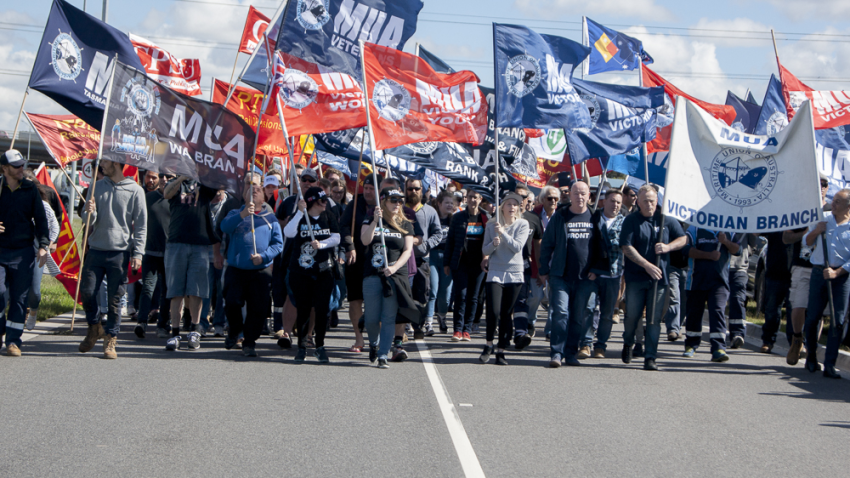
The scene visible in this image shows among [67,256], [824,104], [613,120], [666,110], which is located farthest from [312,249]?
[666,110]

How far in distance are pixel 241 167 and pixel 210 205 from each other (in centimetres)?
108

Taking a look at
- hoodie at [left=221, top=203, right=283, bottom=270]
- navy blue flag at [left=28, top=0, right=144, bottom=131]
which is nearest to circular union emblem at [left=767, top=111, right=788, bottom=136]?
hoodie at [left=221, top=203, right=283, bottom=270]

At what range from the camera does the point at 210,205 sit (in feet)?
34.2

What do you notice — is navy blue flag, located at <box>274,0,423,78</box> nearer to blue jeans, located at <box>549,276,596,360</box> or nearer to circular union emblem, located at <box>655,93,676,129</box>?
blue jeans, located at <box>549,276,596,360</box>

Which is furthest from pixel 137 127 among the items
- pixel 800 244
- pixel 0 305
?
pixel 800 244

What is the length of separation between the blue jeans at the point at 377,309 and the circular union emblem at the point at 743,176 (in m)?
3.70

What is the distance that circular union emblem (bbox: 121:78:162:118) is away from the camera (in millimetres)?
8805

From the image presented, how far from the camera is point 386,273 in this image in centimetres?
881

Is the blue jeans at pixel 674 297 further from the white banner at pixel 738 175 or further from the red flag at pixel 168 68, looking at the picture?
the red flag at pixel 168 68

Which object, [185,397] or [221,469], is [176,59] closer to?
[185,397]

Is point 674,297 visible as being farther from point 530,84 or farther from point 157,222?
point 157,222

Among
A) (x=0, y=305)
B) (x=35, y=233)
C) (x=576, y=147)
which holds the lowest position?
(x=0, y=305)

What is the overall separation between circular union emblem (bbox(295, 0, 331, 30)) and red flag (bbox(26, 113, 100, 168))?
583 cm

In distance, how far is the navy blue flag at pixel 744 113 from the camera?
1734cm
